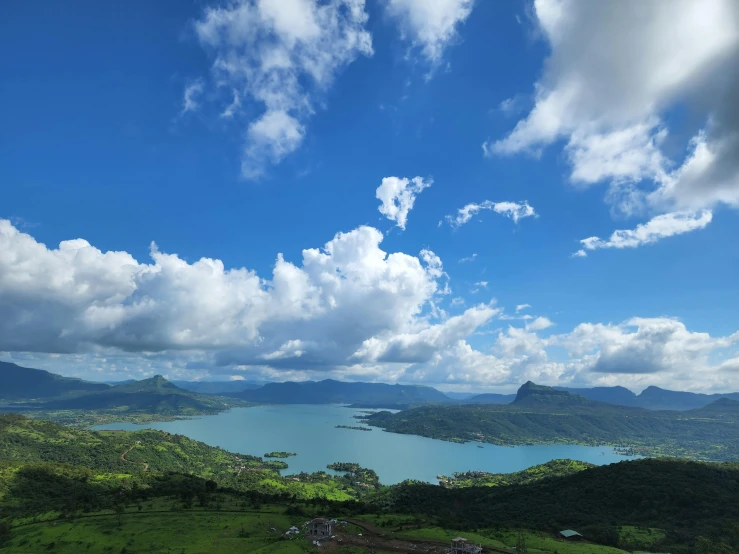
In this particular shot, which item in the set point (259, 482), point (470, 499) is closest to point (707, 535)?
point (470, 499)

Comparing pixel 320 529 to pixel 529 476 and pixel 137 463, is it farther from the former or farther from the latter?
pixel 137 463

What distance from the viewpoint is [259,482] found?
145m

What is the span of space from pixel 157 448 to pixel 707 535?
20133 cm

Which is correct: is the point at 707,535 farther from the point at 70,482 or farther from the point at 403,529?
the point at 70,482

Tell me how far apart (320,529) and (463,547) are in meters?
20.9

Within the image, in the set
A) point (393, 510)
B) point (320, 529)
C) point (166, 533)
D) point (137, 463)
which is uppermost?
point (320, 529)

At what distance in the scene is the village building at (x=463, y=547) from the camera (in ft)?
165

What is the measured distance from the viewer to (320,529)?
59.0m

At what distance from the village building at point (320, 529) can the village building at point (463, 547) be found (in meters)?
18.1

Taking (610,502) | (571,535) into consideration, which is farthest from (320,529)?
(610,502)

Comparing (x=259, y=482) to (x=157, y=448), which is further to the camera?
(x=157, y=448)

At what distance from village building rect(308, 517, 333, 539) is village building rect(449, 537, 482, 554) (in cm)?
1812

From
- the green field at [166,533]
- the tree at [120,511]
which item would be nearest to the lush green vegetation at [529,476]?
the green field at [166,533]

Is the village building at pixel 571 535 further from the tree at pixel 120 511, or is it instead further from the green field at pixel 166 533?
the tree at pixel 120 511
